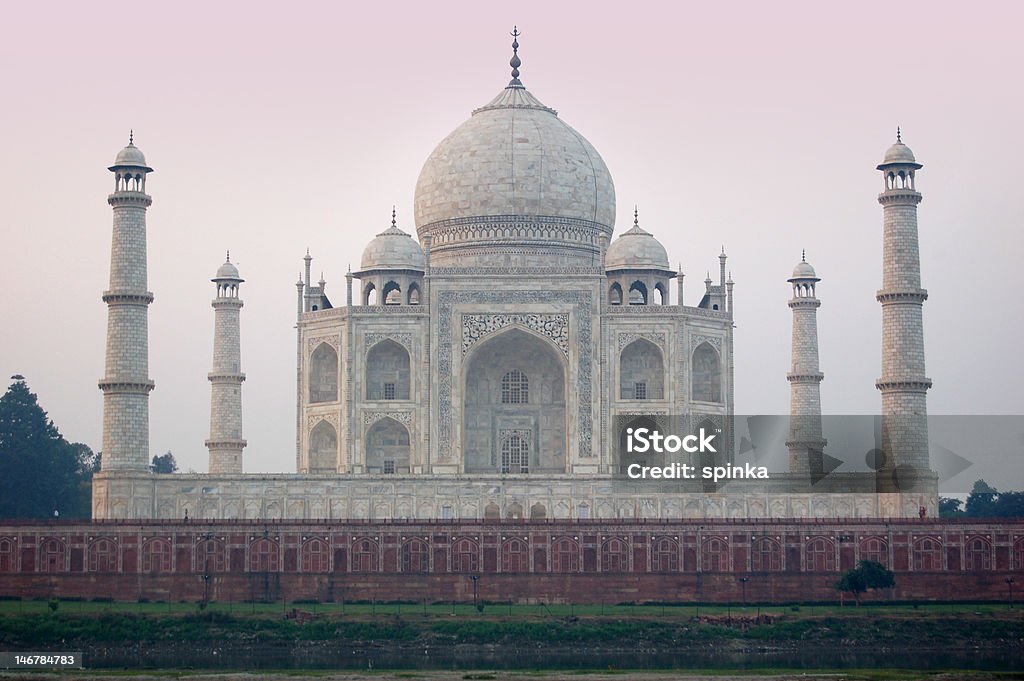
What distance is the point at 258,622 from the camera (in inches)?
1506

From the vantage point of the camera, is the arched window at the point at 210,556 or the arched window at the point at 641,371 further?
the arched window at the point at 641,371

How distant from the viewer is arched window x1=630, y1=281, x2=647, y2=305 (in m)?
50.3

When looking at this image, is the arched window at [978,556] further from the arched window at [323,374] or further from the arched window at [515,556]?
the arched window at [323,374]

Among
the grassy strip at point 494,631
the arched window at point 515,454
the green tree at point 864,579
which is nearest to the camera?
the grassy strip at point 494,631

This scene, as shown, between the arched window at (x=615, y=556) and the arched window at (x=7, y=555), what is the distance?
11503 mm

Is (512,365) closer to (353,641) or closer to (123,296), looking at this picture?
(123,296)

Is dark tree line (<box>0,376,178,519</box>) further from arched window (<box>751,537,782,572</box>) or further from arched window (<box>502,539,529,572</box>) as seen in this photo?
arched window (<box>751,537,782,572</box>)

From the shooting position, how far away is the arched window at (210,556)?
41031 mm

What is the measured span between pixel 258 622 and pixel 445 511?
730 centimetres

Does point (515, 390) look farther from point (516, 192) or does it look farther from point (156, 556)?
point (156, 556)

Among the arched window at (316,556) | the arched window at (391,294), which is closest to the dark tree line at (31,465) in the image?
the arched window at (391,294)

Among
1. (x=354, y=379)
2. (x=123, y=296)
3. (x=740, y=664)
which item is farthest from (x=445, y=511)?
(x=740, y=664)

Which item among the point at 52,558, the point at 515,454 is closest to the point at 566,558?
the point at 515,454

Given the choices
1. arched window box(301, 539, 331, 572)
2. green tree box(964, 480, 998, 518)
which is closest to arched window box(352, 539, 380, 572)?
arched window box(301, 539, 331, 572)
